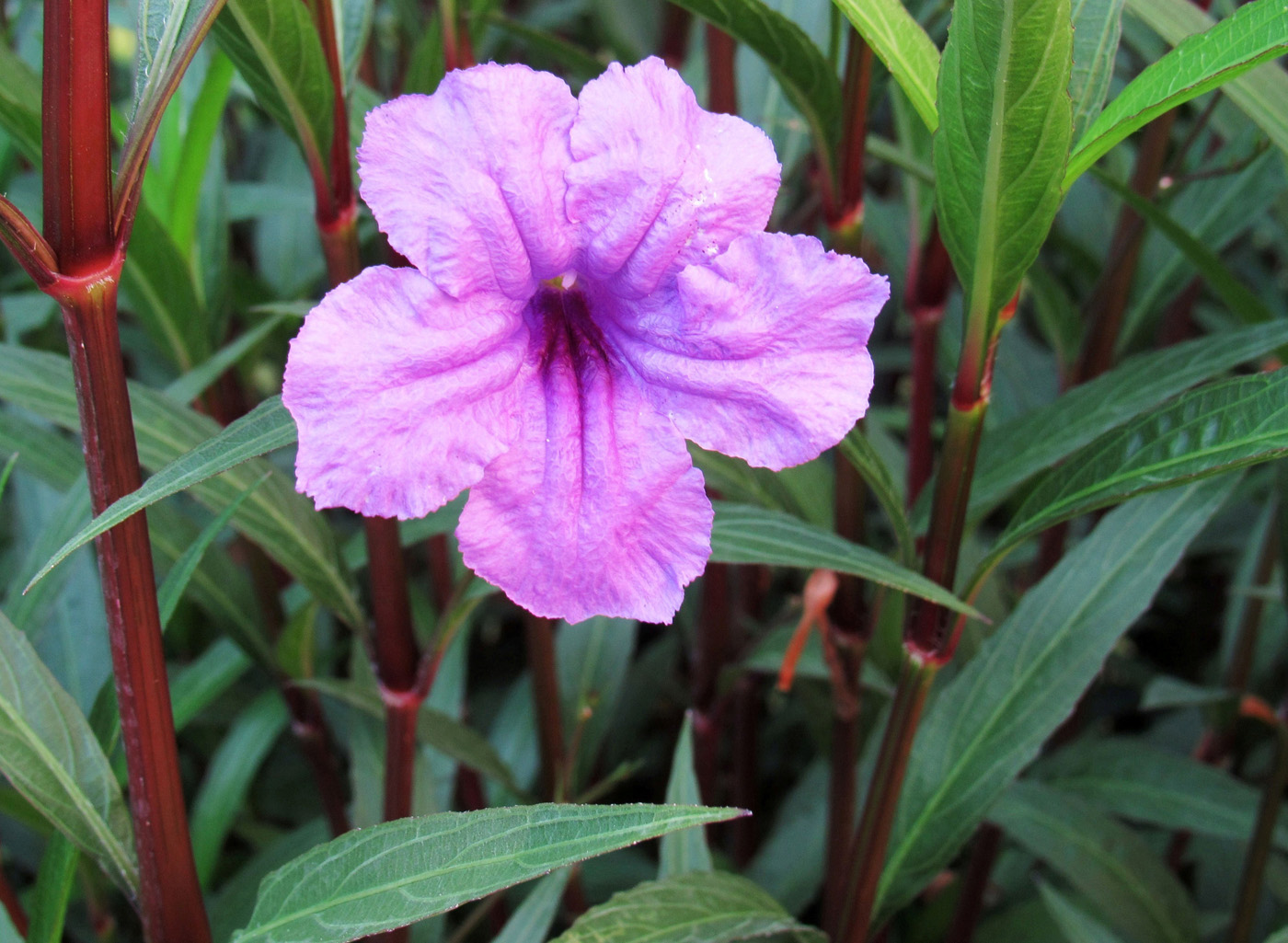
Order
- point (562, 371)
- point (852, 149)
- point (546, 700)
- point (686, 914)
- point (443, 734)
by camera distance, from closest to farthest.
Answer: point (562, 371), point (686, 914), point (852, 149), point (443, 734), point (546, 700)

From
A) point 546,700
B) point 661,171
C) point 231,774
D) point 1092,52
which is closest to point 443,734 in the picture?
point 546,700

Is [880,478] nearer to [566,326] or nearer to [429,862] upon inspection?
[566,326]

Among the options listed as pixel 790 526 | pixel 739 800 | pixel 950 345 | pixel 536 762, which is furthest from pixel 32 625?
pixel 950 345

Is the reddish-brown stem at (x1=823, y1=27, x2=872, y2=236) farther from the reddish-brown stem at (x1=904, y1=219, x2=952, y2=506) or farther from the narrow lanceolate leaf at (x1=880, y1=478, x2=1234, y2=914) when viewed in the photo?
the narrow lanceolate leaf at (x1=880, y1=478, x2=1234, y2=914)

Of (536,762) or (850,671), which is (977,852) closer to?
(850,671)

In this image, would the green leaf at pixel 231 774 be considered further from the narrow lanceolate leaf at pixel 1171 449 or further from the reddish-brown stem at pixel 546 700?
the narrow lanceolate leaf at pixel 1171 449

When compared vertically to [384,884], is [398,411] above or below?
above

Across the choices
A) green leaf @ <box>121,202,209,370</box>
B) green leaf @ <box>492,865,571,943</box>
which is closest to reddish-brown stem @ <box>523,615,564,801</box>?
green leaf @ <box>492,865,571,943</box>
